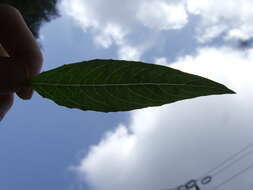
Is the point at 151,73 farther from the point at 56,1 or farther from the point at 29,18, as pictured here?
the point at 56,1

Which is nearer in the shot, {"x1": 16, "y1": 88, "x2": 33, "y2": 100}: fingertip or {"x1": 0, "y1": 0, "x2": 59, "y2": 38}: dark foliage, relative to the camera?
{"x1": 16, "y1": 88, "x2": 33, "y2": 100}: fingertip

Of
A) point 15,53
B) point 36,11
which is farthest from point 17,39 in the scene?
point 36,11

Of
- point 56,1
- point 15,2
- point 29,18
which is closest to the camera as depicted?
point 15,2

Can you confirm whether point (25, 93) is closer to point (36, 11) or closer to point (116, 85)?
point (116, 85)

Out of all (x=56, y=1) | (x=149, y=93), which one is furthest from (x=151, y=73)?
(x=56, y=1)

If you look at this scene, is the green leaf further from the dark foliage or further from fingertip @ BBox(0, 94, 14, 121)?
the dark foliage

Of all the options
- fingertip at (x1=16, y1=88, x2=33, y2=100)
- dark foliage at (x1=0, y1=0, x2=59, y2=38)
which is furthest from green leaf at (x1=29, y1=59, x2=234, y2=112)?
dark foliage at (x1=0, y1=0, x2=59, y2=38)
